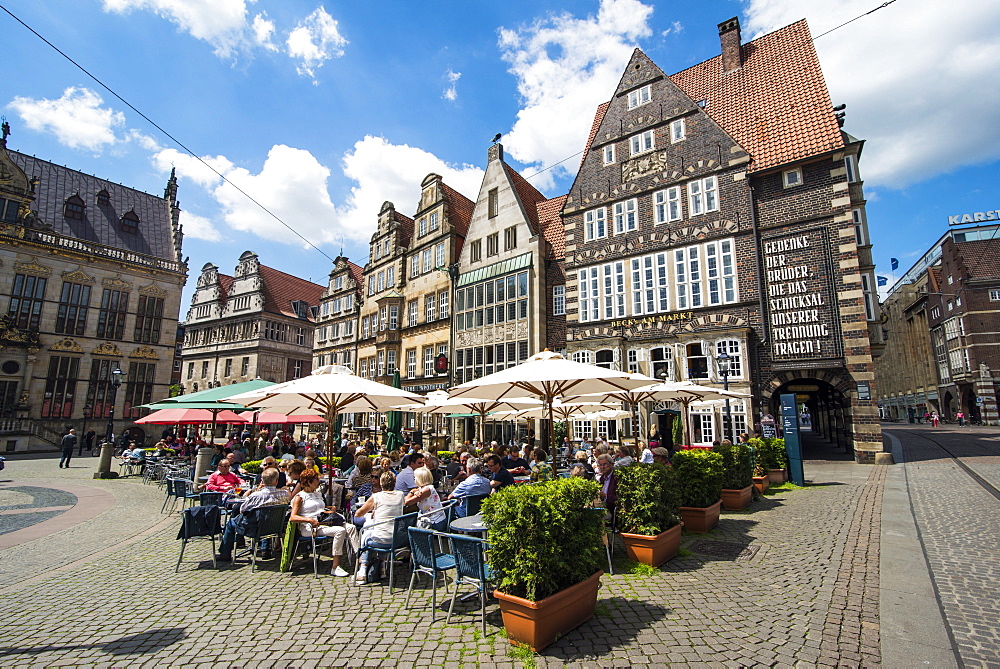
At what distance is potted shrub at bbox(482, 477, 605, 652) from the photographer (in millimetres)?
4359

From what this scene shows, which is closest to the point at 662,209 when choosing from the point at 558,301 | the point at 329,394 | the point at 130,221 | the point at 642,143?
the point at 642,143

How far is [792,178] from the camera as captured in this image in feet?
63.5

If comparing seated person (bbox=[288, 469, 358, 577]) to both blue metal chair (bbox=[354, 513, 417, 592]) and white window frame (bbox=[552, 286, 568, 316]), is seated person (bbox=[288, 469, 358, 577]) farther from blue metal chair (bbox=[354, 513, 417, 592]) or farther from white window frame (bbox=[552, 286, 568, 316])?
white window frame (bbox=[552, 286, 568, 316])

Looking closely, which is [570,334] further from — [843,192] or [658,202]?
[843,192]

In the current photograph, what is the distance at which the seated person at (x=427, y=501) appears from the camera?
6.60 metres

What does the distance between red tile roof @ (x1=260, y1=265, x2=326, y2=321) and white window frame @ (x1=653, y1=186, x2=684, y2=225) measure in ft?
115

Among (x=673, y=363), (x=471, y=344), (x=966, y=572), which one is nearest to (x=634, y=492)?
(x=966, y=572)

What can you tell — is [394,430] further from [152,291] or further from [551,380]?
[152,291]

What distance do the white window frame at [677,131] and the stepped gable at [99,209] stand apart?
42.8 meters

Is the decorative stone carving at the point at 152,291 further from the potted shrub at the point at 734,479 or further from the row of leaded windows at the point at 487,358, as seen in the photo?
the potted shrub at the point at 734,479

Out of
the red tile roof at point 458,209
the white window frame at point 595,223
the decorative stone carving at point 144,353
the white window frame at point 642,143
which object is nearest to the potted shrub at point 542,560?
the white window frame at point 595,223

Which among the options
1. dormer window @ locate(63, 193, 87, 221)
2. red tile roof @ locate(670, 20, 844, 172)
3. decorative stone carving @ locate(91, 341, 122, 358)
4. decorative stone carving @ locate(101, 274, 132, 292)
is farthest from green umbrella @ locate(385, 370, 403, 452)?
dormer window @ locate(63, 193, 87, 221)

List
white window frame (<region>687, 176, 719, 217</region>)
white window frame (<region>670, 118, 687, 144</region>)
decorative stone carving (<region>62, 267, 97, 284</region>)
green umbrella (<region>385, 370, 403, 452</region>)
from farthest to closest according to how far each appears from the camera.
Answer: decorative stone carving (<region>62, 267, 97, 284</region>), white window frame (<region>670, 118, 687, 144</region>), green umbrella (<region>385, 370, 403, 452</region>), white window frame (<region>687, 176, 719, 217</region>)

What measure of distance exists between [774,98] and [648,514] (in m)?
23.9
